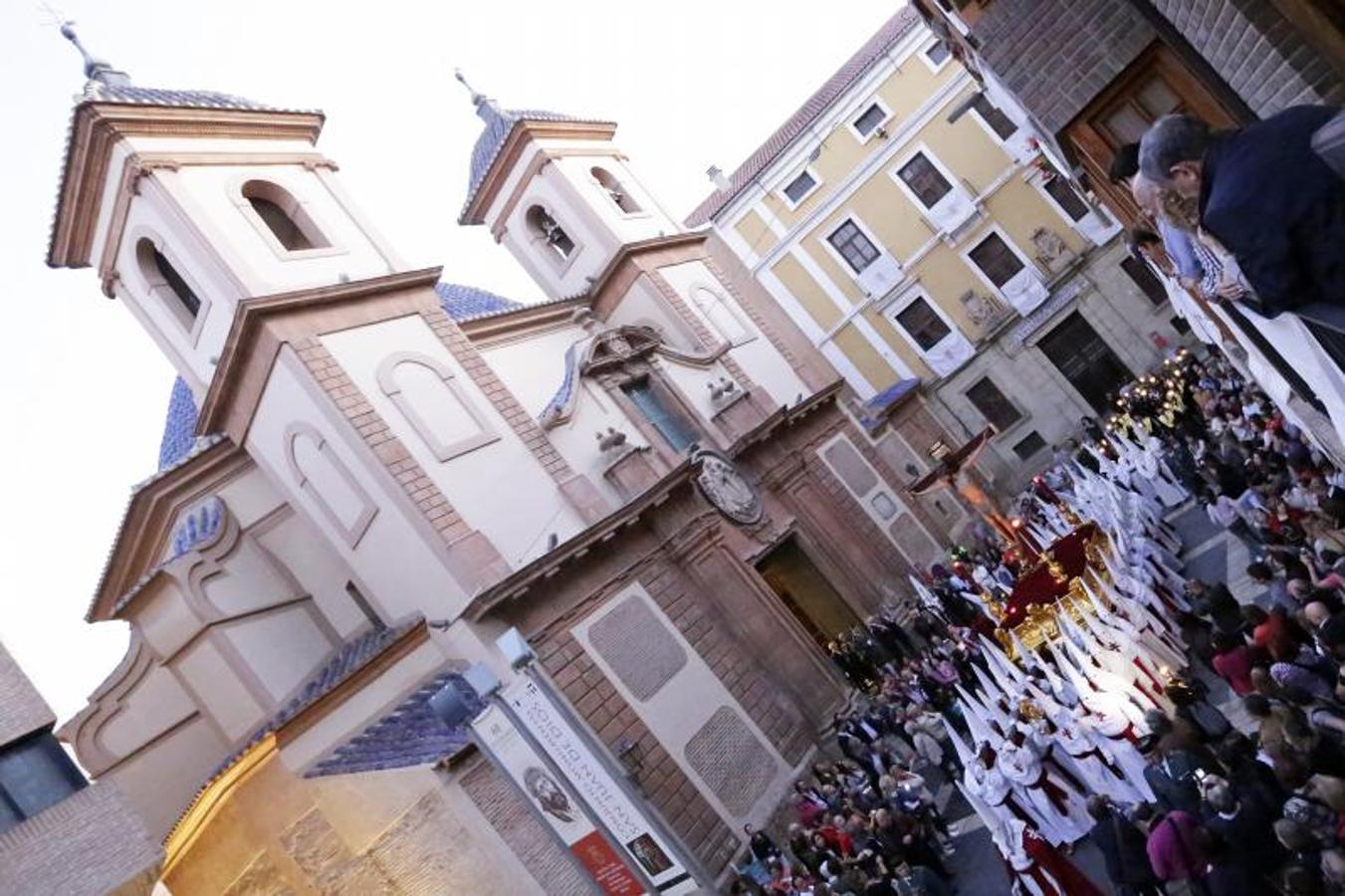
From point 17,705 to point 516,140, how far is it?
25.4m

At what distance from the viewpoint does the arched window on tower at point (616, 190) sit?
1212 inches

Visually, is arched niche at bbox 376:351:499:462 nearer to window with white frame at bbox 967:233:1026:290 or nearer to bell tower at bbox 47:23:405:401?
bell tower at bbox 47:23:405:401

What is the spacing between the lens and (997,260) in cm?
3647

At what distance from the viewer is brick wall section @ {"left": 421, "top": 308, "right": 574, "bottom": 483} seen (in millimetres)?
20656

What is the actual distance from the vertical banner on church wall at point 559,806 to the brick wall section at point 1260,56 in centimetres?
1042

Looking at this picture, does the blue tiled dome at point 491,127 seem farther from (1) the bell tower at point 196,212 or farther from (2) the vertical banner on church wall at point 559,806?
(2) the vertical banner on church wall at point 559,806

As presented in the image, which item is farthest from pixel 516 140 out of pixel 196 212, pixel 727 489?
pixel 727 489

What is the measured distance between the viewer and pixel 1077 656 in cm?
1109

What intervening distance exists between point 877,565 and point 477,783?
540 inches

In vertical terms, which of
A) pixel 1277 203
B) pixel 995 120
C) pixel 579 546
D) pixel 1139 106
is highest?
pixel 995 120

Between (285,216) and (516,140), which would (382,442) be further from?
(516,140)

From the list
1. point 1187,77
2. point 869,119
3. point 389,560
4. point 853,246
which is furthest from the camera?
point 853,246

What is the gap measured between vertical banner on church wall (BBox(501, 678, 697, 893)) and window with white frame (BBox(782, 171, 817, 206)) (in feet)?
98.6

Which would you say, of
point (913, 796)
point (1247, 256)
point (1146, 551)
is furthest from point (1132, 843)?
point (1146, 551)
